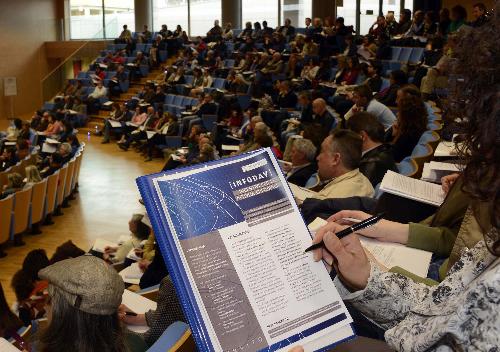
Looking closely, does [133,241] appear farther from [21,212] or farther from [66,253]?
[21,212]

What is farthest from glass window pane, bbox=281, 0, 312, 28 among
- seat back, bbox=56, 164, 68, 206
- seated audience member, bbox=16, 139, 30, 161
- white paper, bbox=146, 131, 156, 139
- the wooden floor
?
seat back, bbox=56, 164, 68, 206

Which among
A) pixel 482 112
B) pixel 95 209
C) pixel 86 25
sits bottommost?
pixel 95 209

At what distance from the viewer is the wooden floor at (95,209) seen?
818cm

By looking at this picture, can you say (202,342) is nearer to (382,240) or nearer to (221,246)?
(221,246)

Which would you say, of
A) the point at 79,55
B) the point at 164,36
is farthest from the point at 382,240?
the point at 79,55

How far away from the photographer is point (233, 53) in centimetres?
1694

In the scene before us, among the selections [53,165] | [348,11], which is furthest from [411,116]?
[348,11]

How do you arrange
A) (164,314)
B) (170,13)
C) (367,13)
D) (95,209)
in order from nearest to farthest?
1. (164,314)
2. (95,209)
3. (367,13)
4. (170,13)

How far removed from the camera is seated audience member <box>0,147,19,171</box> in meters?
10.7

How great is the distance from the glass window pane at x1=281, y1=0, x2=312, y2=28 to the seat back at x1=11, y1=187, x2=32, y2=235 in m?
13.9

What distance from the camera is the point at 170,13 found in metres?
23.3

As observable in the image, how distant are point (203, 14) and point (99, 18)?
413 centimetres

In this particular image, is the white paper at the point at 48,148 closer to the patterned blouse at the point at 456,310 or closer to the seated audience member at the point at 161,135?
the seated audience member at the point at 161,135

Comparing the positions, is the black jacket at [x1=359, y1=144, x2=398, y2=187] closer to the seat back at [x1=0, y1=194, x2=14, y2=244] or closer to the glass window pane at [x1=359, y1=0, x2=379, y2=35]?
the seat back at [x1=0, y1=194, x2=14, y2=244]
